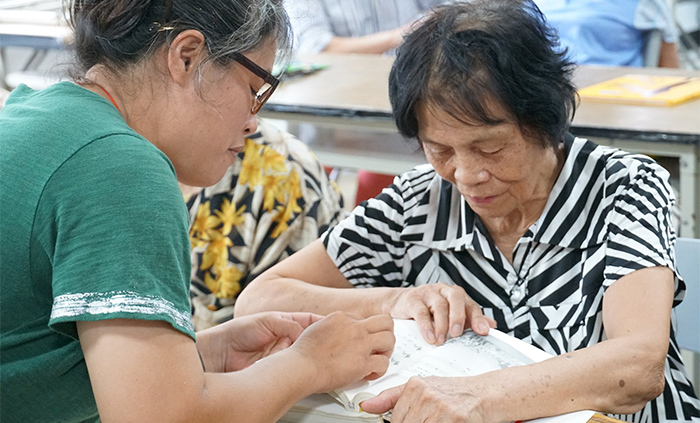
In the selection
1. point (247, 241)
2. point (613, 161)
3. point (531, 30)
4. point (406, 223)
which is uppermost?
point (531, 30)

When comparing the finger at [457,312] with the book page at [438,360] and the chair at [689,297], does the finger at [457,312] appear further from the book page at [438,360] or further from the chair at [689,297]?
the chair at [689,297]

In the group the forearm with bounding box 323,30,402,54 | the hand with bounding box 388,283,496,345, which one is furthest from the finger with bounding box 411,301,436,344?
the forearm with bounding box 323,30,402,54

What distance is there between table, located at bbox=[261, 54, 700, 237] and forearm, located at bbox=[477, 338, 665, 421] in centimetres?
92

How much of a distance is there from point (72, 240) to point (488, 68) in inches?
33.3

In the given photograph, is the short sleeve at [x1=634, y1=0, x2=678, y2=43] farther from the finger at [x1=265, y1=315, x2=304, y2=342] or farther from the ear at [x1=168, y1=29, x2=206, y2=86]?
the ear at [x1=168, y1=29, x2=206, y2=86]

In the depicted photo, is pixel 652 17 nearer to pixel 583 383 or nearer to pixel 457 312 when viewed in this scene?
pixel 457 312

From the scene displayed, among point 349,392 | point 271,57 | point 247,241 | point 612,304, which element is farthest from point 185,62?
point 247,241

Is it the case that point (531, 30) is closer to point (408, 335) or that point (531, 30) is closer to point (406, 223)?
point (406, 223)

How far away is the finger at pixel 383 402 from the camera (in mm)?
1207

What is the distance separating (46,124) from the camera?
0.99m

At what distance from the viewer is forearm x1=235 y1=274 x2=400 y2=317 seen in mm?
1638

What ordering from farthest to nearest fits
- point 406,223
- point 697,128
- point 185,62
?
point 697,128 → point 406,223 → point 185,62

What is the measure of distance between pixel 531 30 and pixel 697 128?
1.20 m

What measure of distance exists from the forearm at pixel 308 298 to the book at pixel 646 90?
5.06ft
